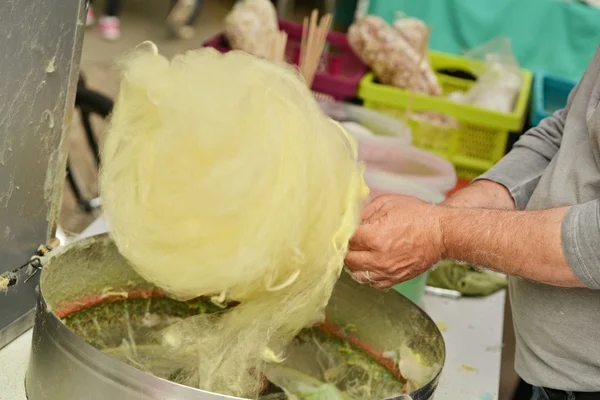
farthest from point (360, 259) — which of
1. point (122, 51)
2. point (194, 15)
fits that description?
point (194, 15)

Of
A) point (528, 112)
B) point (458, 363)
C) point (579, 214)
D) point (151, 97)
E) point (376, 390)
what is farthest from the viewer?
point (528, 112)

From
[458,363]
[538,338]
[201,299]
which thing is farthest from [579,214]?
[201,299]

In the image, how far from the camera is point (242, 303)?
3.38 feet

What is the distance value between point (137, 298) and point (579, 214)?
2.44 feet

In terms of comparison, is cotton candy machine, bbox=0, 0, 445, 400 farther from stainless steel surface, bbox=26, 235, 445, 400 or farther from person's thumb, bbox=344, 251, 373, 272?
person's thumb, bbox=344, 251, 373, 272

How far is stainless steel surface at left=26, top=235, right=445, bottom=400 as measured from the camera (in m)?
0.85

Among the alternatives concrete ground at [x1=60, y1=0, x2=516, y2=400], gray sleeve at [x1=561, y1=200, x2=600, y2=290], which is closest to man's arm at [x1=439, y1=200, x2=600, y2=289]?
gray sleeve at [x1=561, y1=200, x2=600, y2=290]

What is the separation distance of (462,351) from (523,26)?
2740 mm

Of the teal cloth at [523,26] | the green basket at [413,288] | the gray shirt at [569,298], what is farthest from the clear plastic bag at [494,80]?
the gray shirt at [569,298]

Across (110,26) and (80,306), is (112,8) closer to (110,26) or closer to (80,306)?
(110,26)

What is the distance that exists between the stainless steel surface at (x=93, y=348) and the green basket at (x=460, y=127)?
1.51m

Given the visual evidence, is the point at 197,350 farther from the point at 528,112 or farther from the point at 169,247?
the point at 528,112

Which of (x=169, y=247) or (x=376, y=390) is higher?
(x=169, y=247)

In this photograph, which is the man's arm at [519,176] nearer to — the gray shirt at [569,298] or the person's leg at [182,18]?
the gray shirt at [569,298]
